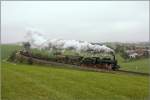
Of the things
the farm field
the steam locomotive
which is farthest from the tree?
the farm field

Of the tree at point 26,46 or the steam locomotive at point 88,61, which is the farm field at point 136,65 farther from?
the tree at point 26,46

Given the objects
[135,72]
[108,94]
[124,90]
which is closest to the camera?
[108,94]

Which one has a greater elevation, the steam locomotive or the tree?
the tree

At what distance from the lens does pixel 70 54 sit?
24484 mm

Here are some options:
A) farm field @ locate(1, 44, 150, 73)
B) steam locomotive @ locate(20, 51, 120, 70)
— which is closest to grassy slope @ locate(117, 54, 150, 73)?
farm field @ locate(1, 44, 150, 73)

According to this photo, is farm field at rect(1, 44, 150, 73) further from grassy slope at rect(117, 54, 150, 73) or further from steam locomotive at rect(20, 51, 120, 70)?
steam locomotive at rect(20, 51, 120, 70)

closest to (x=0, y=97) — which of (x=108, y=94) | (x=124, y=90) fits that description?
(x=108, y=94)

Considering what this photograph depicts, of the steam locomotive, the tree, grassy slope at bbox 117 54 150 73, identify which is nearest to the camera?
grassy slope at bbox 117 54 150 73

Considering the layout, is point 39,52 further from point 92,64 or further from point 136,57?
point 136,57

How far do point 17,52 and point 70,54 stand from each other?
7.52 m

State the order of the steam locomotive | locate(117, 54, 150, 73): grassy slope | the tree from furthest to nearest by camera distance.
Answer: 1. the tree
2. the steam locomotive
3. locate(117, 54, 150, 73): grassy slope

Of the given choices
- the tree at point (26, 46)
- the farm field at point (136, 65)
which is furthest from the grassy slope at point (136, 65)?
the tree at point (26, 46)

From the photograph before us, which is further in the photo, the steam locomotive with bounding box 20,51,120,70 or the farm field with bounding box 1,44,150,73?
the steam locomotive with bounding box 20,51,120,70

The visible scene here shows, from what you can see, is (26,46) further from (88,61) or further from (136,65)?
(136,65)
